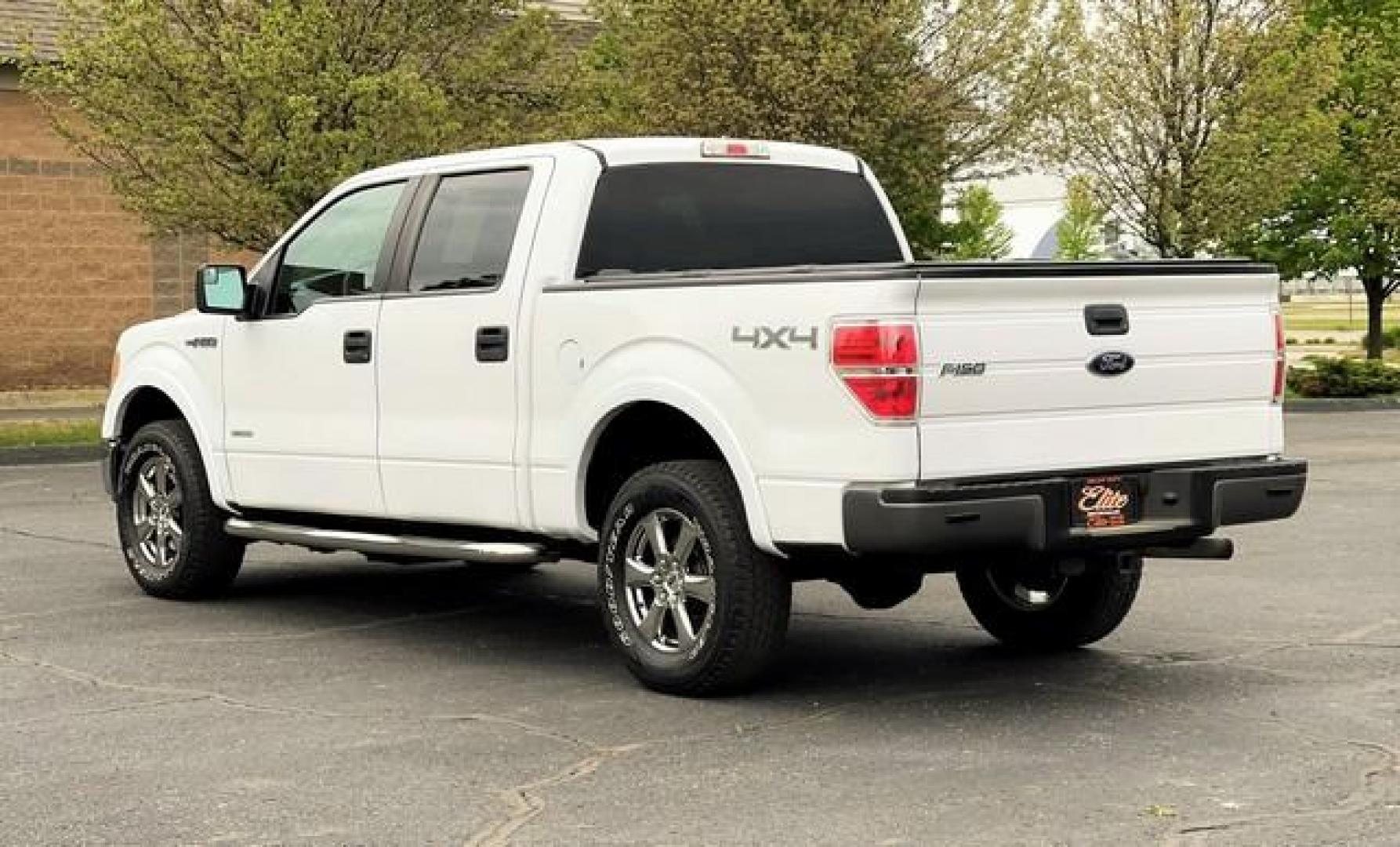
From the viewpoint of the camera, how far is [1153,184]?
94.8 feet

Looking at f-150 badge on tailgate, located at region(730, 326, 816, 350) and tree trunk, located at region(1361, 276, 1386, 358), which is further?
tree trunk, located at region(1361, 276, 1386, 358)

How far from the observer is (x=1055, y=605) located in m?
8.23

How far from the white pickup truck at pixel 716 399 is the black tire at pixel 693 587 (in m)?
0.01

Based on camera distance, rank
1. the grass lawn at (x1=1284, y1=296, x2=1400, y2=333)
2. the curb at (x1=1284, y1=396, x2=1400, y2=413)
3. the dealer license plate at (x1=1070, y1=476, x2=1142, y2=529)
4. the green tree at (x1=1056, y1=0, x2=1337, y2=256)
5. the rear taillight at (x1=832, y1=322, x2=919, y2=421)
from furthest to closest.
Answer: the grass lawn at (x1=1284, y1=296, x2=1400, y2=333) → the green tree at (x1=1056, y1=0, x2=1337, y2=256) → the curb at (x1=1284, y1=396, x2=1400, y2=413) → the dealer license plate at (x1=1070, y1=476, x2=1142, y2=529) → the rear taillight at (x1=832, y1=322, x2=919, y2=421)

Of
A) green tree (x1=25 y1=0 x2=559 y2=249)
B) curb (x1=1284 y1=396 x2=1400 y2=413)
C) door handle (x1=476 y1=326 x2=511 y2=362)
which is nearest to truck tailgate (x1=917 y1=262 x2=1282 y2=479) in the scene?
door handle (x1=476 y1=326 x2=511 y2=362)

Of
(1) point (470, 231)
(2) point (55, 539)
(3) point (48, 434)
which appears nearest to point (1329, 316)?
(3) point (48, 434)

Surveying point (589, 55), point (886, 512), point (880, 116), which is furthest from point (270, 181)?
point (886, 512)

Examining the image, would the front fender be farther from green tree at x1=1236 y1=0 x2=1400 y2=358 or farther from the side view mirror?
green tree at x1=1236 y1=0 x2=1400 y2=358

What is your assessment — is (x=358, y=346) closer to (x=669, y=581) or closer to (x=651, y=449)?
(x=651, y=449)

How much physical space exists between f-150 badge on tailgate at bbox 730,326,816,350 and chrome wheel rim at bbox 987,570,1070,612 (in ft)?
6.05

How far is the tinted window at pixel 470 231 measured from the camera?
8.18 m

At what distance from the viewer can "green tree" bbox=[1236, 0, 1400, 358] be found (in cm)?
3259

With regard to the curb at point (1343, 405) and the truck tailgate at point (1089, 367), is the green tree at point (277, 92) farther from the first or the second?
the truck tailgate at point (1089, 367)

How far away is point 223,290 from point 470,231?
150 centimetres
